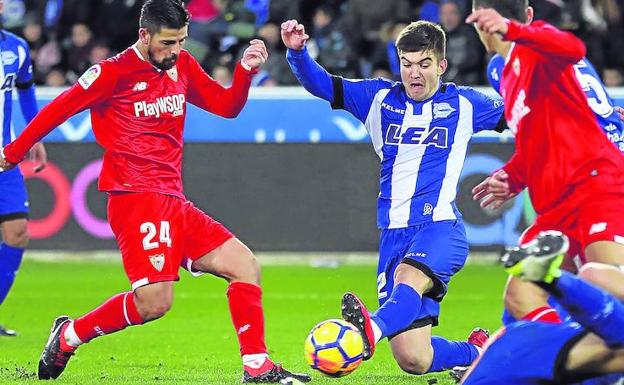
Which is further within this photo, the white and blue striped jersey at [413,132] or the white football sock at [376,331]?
the white and blue striped jersey at [413,132]

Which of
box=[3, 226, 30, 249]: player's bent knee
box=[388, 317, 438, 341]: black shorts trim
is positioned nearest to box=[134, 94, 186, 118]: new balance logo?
box=[388, 317, 438, 341]: black shorts trim

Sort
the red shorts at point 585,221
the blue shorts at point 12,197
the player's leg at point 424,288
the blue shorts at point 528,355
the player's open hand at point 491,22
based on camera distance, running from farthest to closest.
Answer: the blue shorts at point 12,197 < the player's leg at point 424,288 < the red shorts at point 585,221 < the player's open hand at point 491,22 < the blue shorts at point 528,355

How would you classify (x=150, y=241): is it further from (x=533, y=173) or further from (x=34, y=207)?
(x=34, y=207)

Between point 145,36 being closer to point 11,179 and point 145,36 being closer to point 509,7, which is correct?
point 509,7

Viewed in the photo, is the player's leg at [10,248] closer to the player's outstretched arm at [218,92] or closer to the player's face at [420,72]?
the player's outstretched arm at [218,92]

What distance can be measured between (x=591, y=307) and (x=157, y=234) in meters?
2.86

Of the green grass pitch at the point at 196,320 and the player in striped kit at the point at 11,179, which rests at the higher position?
the player in striped kit at the point at 11,179

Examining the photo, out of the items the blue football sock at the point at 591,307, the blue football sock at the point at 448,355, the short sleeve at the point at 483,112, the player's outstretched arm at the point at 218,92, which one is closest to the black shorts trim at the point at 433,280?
the blue football sock at the point at 448,355

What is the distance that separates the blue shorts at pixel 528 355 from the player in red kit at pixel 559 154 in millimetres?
548

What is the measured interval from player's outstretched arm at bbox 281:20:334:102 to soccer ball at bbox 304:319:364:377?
1.73 metres

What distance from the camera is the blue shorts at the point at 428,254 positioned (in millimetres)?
7344

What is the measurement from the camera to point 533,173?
21.0 ft

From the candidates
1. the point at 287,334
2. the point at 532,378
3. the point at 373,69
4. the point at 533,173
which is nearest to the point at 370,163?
the point at 373,69

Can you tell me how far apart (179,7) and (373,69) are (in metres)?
8.70
